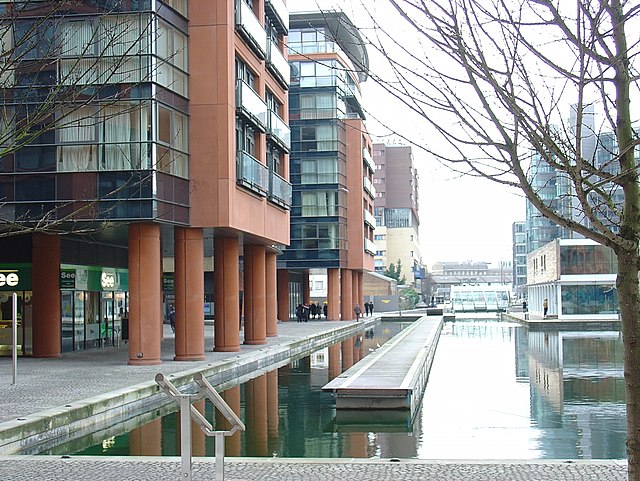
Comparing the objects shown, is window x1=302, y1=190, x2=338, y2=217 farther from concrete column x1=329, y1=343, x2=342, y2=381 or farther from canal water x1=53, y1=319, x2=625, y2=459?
canal water x1=53, y1=319, x2=625, y2=459

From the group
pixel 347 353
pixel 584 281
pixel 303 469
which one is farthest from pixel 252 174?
pixel 584 281

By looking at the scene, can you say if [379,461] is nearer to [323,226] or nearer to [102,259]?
[102,259]

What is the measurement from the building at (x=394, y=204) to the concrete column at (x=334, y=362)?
4921 inches

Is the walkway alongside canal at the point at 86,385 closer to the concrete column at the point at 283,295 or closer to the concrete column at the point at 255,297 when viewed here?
the concrete column at the point at 255,297

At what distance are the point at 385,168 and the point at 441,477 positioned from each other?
15699cm

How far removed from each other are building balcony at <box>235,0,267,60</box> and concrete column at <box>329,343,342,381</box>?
11.3 metres

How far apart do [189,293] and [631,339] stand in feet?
75.5

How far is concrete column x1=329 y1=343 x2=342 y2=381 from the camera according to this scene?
27.6 m

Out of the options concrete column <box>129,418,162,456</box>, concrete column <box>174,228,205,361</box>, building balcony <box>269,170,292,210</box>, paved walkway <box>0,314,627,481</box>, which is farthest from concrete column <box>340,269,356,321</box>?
paved walkway <box>0,314,627,481</box>

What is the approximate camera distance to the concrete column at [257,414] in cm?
1483

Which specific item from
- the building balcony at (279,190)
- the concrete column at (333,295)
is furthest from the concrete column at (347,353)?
the concrete column at (333,295)

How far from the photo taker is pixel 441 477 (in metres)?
10.1

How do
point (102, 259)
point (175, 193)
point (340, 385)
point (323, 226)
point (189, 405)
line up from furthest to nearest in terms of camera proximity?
point (323, 226), point (102, 259), point (175, 193), point (340, 385), point (189, 405)

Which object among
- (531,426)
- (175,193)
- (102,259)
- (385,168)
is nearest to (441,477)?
(531,426)
